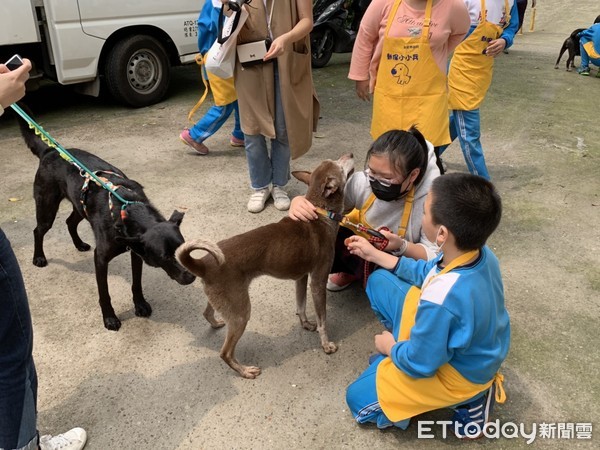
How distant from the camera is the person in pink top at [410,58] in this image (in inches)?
140

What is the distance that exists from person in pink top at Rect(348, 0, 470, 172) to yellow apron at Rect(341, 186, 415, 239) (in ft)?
3.26

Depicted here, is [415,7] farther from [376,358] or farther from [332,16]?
[332,16]

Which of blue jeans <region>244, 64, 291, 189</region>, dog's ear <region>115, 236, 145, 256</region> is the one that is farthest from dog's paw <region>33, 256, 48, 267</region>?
blue jeans <region>244, 64, 291, 189</region>

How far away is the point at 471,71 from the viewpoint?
15.6 ft

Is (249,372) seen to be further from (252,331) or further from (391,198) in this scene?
(391,198)

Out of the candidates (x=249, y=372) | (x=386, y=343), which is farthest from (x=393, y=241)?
(x=249, y=372)

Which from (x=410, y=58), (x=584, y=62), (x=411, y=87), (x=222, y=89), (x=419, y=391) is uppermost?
(x=410, y=58)

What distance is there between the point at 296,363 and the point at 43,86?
7395 mm

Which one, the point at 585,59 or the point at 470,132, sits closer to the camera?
the point at 470,132

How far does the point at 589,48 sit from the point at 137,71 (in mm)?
8712

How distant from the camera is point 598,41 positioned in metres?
9.77

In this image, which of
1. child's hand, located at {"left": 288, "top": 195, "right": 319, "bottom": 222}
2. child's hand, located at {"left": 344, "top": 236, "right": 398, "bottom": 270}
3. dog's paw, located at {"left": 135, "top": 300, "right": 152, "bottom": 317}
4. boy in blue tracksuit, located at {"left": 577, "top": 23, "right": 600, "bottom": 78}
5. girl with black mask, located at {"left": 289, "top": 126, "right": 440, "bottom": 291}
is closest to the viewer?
child's hand, located at {"left": 344, "top": 236, "right": 398, "bottom": 270}

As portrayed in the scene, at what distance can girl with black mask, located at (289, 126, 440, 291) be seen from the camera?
2797 mm

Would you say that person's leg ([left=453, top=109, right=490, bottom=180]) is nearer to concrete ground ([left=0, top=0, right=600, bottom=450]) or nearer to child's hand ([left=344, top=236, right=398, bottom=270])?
concrete ground ([left=0, top=0, right=600, bottom=450])
